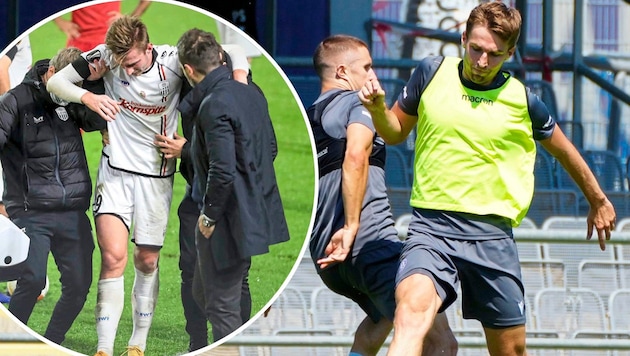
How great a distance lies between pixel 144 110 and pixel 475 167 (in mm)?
1548

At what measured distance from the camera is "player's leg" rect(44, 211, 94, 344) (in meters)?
6.39

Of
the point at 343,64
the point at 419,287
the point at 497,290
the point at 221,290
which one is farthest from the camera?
the point at 343,64

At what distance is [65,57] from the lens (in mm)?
6152

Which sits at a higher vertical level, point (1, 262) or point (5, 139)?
point (5, 139)

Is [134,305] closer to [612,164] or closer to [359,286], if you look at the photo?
[359,286]

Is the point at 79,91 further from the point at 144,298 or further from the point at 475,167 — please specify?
the point at 475,167

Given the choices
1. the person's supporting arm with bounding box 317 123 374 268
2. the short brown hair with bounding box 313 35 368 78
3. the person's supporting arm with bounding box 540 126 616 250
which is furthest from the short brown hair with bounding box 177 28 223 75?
the person's supporting arm with bounding box 540 126 616 250

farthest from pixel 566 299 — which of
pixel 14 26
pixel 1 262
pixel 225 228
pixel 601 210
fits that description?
pixel 14 26

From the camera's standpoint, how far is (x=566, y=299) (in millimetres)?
9047

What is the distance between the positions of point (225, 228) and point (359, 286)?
926mm

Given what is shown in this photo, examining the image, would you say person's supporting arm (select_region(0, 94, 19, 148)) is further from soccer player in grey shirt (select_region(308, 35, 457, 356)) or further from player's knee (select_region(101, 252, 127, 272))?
soccer player in grey shirt (select_region(308, 35, 457, 356))

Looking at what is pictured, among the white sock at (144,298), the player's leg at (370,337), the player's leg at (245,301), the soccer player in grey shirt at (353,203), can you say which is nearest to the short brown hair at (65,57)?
the white sock at (144,298)

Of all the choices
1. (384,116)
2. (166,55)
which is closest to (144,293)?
(166,55)

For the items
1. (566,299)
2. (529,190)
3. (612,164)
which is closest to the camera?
(529,190)
